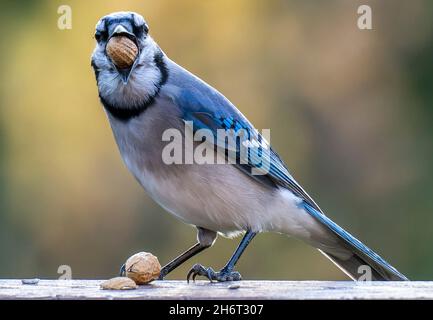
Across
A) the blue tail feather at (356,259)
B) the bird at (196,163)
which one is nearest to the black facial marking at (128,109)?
the bird at (196,163)

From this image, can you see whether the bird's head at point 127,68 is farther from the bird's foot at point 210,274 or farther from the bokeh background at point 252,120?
the bokeh background at point 252,120

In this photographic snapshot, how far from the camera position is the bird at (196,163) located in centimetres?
320

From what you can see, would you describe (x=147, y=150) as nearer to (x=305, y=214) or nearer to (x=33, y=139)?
(x=305, y=214)

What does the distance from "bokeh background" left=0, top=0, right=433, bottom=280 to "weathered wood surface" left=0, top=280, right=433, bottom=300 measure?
205 cm

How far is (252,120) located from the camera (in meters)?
5.58

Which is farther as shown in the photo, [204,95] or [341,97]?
[341,97]

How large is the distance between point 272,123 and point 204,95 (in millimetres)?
2144

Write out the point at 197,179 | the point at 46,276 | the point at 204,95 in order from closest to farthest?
the point at 197,179 → the point at 204,95 → the point at 46,276

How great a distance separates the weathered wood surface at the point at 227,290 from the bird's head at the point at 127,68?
0.63 meters

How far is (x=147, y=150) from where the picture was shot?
10.7ft
